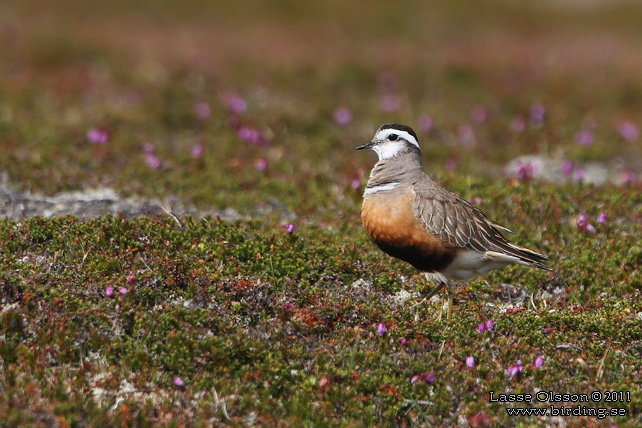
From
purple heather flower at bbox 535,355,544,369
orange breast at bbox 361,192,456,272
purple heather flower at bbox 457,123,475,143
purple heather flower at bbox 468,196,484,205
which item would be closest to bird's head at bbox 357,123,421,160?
orange breast at bbox 361,192,456,272

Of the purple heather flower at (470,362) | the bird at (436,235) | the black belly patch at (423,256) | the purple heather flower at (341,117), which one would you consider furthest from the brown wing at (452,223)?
the purple heather flower at (341,117)

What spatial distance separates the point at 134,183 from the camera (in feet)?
38.5

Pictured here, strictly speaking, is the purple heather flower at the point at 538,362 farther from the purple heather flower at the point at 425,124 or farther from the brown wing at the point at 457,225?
the purple heather flower at the point at 425,124

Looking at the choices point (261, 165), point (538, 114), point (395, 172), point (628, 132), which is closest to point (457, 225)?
point (395, 172)

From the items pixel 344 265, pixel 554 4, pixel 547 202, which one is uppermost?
pixel 554 4

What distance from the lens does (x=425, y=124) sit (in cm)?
1520

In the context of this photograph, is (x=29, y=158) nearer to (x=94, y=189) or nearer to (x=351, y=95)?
(x=94, y=189)

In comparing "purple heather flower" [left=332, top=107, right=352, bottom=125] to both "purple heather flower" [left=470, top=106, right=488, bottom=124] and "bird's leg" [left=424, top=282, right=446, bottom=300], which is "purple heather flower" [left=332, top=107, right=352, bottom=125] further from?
"bird's leg" [left=424, top=282, right=446, bottom=300]

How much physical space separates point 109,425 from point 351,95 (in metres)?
13.0

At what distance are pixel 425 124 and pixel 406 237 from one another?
7839 millimetres

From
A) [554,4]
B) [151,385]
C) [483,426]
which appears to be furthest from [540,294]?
[554,4]

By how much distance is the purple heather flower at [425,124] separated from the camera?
597 inches

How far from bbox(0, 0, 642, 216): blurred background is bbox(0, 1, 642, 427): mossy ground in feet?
0.26

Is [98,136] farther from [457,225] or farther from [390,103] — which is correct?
[457,225]
